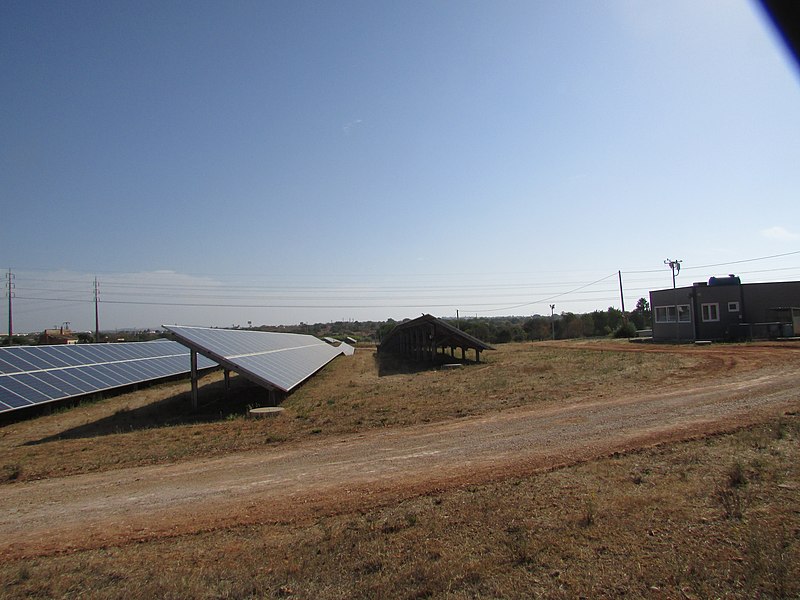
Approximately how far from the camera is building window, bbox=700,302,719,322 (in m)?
38.3

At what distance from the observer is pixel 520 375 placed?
22.0 m

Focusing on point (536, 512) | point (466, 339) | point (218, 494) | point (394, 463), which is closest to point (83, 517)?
point (218, 494)

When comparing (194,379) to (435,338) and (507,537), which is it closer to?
(507,537)

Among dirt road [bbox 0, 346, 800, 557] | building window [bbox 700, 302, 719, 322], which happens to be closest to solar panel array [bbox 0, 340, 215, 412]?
dirt road [bbox 0, 346, 800, 557]

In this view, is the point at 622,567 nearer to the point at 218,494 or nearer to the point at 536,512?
the point at 536,512

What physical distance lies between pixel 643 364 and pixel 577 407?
463 inches

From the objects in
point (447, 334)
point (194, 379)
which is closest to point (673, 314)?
point (447, 334)

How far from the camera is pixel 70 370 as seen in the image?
2161 centimetres

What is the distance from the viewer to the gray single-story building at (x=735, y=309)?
120 feet

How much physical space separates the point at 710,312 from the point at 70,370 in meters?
44.8

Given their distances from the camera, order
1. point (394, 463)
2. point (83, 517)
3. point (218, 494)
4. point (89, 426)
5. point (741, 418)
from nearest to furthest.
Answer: point (83, 517)
point (218, 494)
point (394, 463)
point (741, 418)
point (89, 426)

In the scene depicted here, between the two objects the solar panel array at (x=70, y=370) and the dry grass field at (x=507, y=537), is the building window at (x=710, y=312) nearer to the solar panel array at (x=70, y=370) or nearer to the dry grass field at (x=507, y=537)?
the dry grass field at (x=507, y=537)

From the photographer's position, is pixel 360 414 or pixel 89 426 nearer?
pixel 360 414

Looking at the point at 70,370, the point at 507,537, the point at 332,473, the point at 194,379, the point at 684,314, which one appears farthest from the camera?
the point at 684,314
